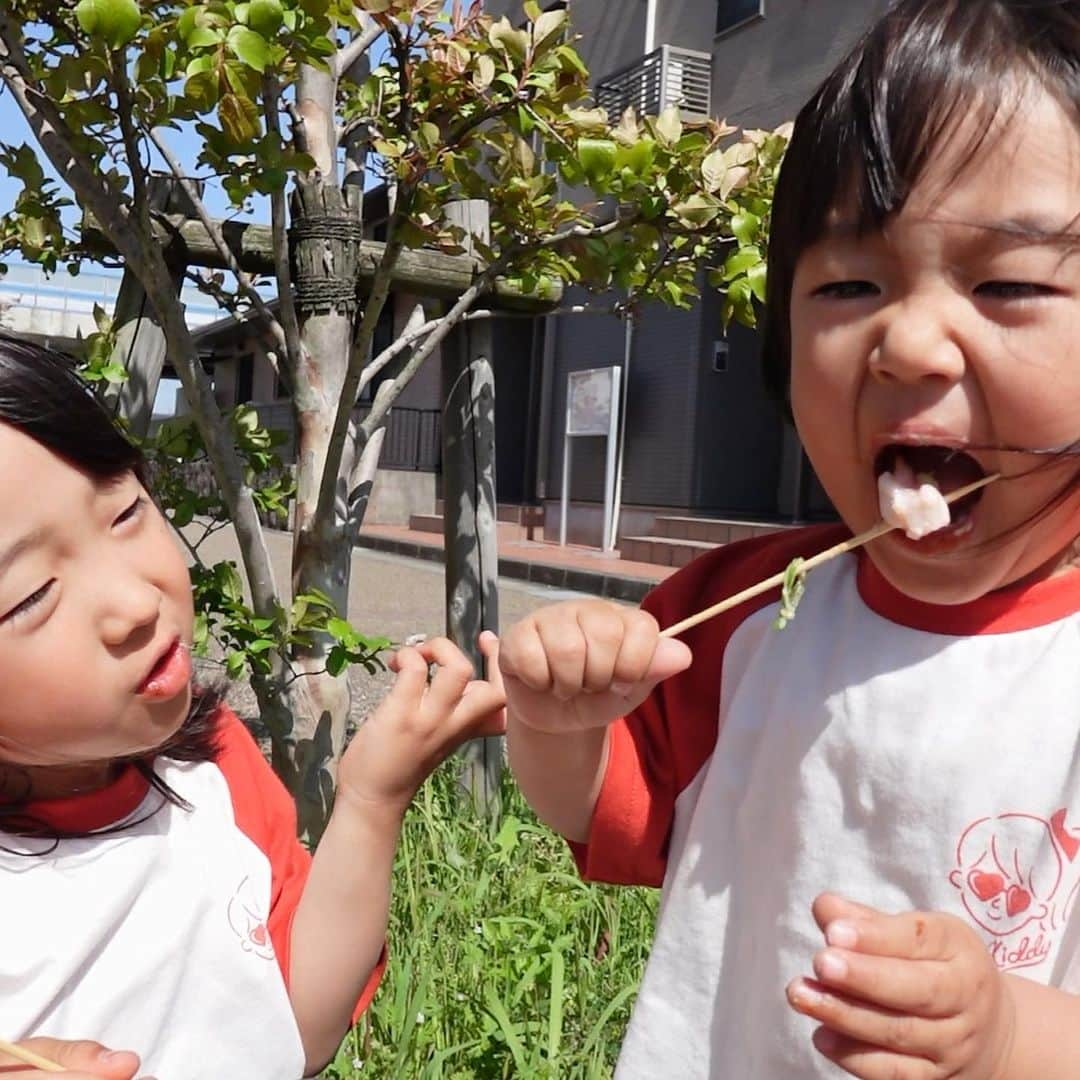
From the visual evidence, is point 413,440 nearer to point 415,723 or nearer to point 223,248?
point 223,248

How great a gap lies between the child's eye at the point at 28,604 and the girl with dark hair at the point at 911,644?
0.40 m

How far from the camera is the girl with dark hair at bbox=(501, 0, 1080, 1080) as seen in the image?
2.81 feet

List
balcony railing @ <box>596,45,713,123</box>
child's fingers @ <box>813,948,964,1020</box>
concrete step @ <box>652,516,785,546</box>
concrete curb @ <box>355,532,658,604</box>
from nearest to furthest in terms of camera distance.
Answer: child's fingers @ <box>813,948,964,1020</box> < concrete curb @ <box>355,532,658,604</box> < concrete step @ <box>652,516,785,546</box> < balcony railing @ <box>596,45,713,123</box>

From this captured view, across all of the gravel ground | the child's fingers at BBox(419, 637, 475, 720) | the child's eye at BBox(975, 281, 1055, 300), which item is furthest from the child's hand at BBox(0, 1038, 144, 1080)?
the gravel ground

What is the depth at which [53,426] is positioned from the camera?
1046 millimetres

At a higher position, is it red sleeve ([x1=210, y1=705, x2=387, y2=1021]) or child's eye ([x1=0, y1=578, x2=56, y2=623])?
child's eye ([x1=0, y1=578, x2=56, y2=623])

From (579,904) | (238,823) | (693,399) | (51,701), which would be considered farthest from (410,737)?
(693,399)

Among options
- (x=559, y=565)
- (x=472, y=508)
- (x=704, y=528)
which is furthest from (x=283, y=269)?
(x=704, y=528)

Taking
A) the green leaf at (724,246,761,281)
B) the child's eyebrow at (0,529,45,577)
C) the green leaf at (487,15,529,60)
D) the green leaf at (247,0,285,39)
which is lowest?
the child's eyebrow at (0,529,45,577)

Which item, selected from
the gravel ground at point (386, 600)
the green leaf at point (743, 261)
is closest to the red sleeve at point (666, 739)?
the green leaf at point (743, 261)

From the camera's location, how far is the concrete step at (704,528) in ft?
33.1

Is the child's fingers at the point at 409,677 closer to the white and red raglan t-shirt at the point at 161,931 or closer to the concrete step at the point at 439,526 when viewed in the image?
the white and red raglan t-shirt at the point at 161,931

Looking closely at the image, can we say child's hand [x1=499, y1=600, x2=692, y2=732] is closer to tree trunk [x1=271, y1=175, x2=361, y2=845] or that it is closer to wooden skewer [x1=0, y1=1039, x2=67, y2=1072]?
wooden skewer [x1=0, y1=1039, x2=67, y2=1072]

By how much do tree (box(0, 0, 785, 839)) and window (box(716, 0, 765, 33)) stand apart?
963cm
